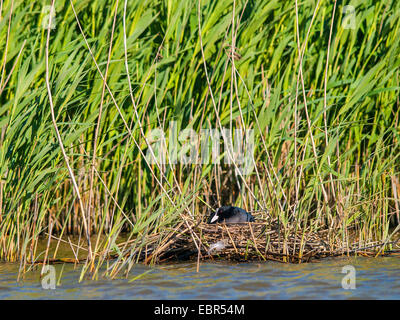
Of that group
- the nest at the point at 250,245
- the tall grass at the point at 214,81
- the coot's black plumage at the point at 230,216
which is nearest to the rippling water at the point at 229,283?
the nest at the point at 250,245

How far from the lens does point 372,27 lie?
20.0 feet

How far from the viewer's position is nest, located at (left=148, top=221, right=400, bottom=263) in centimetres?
495

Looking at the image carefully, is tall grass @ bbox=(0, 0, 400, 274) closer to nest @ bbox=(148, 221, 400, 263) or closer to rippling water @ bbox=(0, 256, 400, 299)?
nest @ bbox=(148, 221, 400, 263)

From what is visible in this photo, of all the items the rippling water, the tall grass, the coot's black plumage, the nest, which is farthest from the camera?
the tall grass

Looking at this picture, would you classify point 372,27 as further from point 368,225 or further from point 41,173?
point 41,173

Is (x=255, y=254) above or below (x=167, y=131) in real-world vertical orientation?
below

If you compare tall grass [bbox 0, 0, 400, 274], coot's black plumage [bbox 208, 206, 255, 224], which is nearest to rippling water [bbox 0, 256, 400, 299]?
coot's black plumage [bbox 208, 206, 255, 224]

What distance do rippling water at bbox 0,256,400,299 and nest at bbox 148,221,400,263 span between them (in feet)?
0.31

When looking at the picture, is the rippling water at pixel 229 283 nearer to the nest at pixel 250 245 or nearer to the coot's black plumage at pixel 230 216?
the nest at pixel 250 245

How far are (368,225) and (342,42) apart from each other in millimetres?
1689

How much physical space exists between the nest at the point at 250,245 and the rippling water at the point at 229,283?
9cm

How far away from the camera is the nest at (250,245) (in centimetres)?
495
